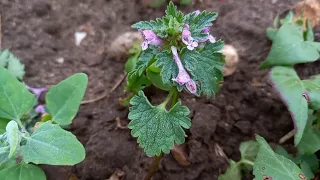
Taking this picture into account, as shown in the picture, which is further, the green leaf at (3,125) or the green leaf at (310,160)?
the green leaf at (310,160)

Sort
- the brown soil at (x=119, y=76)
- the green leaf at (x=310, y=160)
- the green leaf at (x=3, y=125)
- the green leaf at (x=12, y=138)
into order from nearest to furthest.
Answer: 1. the green leaf at (x=12, y=138)
2. the green leaf at (x=3, y=125)
3. the green leaf at (x=310, y=160)
4. the brown soil at (x=119, y=76)

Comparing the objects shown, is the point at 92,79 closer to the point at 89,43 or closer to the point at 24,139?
the point at 89,43

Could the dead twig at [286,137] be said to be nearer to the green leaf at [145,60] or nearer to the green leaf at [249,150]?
the green leaf at [249,150]

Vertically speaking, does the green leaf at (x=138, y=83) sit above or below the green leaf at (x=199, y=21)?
below

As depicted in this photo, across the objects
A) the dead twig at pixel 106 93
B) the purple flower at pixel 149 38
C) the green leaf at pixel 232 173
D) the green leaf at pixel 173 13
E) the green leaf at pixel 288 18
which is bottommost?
the green leaf at pixel 232 173

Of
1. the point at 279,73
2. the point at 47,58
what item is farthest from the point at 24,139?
the point at 279,73

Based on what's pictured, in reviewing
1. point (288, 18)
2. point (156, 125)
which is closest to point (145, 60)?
point (156, 125)

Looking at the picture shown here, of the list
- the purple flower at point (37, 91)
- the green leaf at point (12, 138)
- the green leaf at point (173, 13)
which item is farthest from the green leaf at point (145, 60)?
the purple flower at point (37, 91)

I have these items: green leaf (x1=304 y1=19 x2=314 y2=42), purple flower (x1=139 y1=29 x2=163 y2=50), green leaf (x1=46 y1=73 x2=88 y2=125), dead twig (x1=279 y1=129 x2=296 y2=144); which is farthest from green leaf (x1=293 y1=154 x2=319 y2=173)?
green leaf (x1=46 y1=73 x2=88 y2=125)

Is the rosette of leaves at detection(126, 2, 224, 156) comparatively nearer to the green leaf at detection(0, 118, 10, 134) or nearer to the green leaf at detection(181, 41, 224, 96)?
the green leaf at detection(181, 41, 224, 96)
